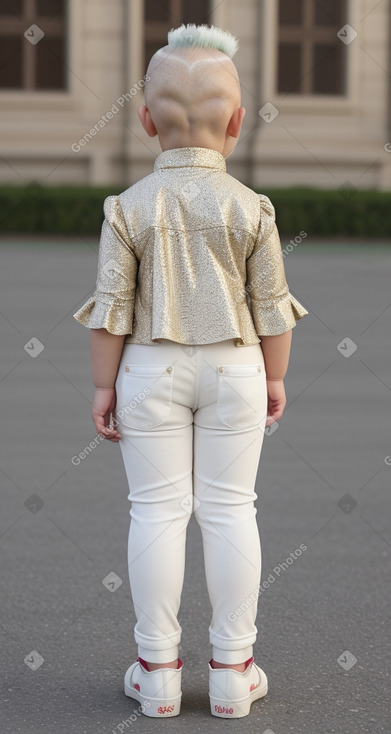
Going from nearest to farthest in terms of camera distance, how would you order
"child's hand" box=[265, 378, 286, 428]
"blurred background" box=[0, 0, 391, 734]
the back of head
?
the back of head < "child's hand" box=[265, 378, 286, 428] < "blurred background" box=[0, 0, 391, 734]

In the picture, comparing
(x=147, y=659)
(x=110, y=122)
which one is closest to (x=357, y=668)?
(x=147, y=659)

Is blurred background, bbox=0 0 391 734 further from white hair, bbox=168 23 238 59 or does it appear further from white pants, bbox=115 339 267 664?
white hair, bbox=168 23 238 59

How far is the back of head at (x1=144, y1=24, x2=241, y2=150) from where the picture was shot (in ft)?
10.3

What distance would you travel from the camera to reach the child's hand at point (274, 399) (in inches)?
132

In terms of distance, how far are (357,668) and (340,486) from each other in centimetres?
228

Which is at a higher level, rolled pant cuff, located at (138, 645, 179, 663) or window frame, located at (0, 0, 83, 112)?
rolled pant cuff, located at (138, 645, 179, 663)

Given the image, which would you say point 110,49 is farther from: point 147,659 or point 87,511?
point 147,659

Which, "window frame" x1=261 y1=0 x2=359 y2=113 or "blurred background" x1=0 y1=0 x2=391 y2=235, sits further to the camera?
"window frame" x1=261 y1=0 x2=359 y2=113

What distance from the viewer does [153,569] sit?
327 cm

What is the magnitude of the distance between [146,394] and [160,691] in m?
0.80

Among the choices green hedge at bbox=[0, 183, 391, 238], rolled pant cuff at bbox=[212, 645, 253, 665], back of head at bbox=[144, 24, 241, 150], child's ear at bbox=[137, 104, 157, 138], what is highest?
back of head at bbox=[144, 24, 241, 150]

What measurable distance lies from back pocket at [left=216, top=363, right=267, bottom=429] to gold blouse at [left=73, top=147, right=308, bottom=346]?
0.07 metres

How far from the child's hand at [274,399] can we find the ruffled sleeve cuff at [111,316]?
1.38 ft


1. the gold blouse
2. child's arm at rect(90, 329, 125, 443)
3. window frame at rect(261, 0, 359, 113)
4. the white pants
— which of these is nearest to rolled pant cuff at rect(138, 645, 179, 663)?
the white pants
